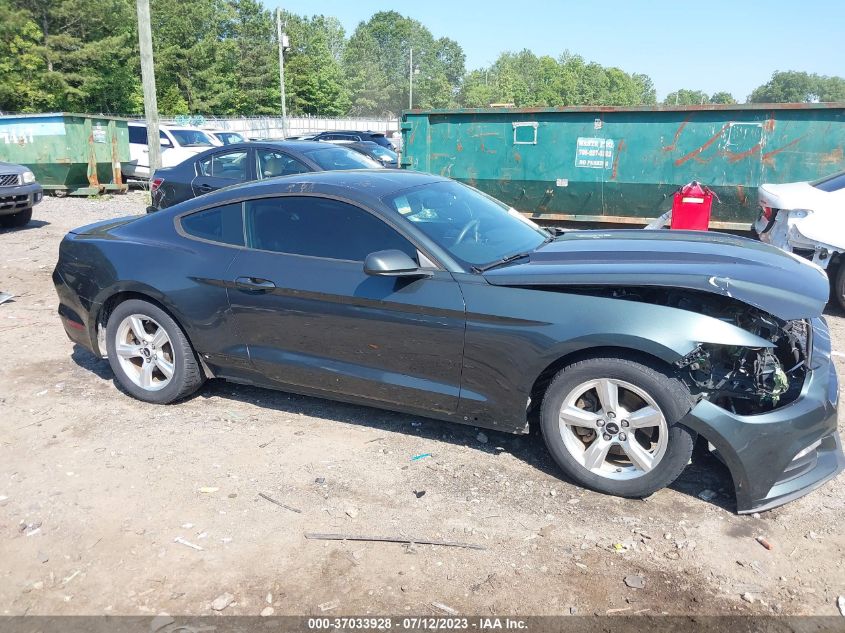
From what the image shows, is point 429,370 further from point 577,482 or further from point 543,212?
point 543,212

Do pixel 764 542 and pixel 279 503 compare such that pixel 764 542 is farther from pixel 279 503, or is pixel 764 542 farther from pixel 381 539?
pixel 279 503

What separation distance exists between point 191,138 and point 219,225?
16.0m

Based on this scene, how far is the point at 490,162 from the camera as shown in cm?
1204

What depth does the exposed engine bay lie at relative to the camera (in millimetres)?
3426

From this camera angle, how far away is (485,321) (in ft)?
12.3

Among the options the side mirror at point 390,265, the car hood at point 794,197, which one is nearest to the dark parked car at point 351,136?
the car hood at point 794,197

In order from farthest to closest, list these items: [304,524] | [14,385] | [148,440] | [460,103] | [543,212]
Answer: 1. [460,103]
2. [543,212]
3. [14,385]
4. [148,440]
5. [304,524]

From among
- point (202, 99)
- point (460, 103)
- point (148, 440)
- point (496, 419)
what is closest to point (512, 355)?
point (496, 419)

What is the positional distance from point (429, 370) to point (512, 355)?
0.49 meters

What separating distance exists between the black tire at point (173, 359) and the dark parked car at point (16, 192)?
8.41m

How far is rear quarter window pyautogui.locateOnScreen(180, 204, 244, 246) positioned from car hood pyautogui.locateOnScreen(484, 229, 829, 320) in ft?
5.65

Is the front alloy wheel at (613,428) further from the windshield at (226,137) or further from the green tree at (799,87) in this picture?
the green tree at (799,87)

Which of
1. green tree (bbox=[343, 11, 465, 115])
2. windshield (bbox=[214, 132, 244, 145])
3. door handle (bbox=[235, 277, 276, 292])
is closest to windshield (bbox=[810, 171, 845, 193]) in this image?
door handle (bbox=[235, 277, 276, 292])

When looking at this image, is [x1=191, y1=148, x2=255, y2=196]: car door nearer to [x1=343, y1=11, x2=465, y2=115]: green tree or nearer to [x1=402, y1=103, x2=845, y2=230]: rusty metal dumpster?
[x1=402, y1=103, x2=845, y2=230]: rusty metal dumpster
